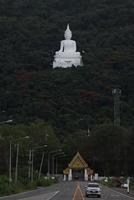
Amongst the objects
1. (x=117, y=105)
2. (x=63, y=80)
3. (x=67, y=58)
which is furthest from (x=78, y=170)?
(x=67, y=58)

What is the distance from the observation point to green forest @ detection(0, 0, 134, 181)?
134000mm

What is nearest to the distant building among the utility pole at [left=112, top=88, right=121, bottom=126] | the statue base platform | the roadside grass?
the utility pole at [left=112, top=88, right=121, bottom=126]

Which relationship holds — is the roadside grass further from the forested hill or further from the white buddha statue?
the white buddha statue

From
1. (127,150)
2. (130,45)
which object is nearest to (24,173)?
(127,150)

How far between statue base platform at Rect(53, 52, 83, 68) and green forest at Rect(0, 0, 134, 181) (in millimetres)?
1815

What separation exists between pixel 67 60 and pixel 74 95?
2008 cm

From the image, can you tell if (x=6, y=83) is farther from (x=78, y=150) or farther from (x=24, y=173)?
(x=24, y=173)

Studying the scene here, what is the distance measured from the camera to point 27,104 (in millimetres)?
146750

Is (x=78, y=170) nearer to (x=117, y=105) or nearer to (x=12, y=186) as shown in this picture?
(x=117, y=105)

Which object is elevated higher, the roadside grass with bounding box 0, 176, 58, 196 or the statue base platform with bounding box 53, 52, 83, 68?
the statue base platform with bounding box 53, 52, 83, 68

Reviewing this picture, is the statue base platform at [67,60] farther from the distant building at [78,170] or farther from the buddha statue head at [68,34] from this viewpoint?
the distant building at [78,170]

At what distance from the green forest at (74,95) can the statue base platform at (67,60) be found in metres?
1.82

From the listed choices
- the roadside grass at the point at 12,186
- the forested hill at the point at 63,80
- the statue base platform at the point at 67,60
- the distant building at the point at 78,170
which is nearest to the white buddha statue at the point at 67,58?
the statue base platform at the point at 67,60

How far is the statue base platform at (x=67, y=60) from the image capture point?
170 metres
